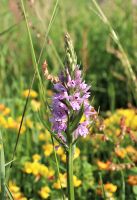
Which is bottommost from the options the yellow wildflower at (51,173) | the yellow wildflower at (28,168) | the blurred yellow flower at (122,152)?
the yellow wildflower at (51,173)

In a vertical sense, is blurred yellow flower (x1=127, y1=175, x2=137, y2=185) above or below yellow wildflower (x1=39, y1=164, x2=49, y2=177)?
below

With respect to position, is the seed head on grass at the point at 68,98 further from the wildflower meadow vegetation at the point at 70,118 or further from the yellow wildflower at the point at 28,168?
the yellow wildflower at the point at 28,168

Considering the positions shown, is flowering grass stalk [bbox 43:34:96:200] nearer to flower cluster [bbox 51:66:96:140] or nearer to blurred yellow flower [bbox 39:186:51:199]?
flower cluster [bbox 51:66:96:140]

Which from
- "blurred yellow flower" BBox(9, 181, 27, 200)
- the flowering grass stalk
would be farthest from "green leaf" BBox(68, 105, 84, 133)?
"blurred yellow flower" BBox(9, 181, 27, 200)

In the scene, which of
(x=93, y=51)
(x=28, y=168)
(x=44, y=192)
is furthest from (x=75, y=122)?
(x=93, y=51)

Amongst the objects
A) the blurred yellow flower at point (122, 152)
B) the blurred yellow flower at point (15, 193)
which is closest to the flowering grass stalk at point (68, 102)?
the blurred yellow flower at point (122, 152)

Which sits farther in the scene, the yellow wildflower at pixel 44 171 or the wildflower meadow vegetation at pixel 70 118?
the yellow wildflower at pixel 44 171

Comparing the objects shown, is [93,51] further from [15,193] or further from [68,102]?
[68,102]

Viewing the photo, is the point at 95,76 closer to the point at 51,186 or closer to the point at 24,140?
the point at 24,140

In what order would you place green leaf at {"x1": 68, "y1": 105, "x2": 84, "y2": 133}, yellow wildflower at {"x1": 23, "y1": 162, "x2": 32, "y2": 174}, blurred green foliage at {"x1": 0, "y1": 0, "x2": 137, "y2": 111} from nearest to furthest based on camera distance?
green leaf at {"x1": 68, "y1": 105, "x2": 84, "y2": 133}, yellow wildflower at {"x1": 23, "y1": 162, "x2": 32, "y2": 174}, blurred green foliage at {"x1": 0, "y1": 0, "x2": 137, "y2": 111}
